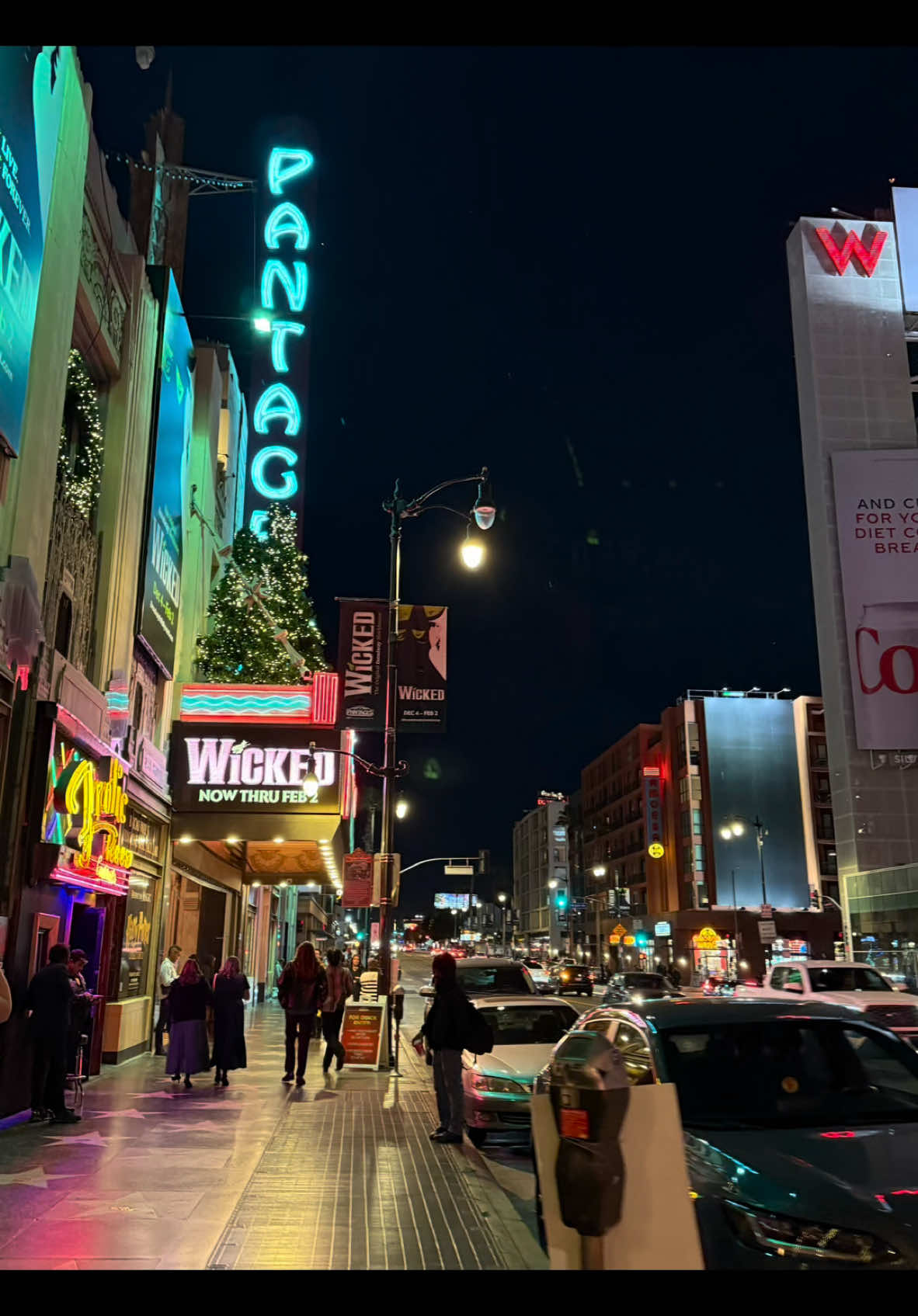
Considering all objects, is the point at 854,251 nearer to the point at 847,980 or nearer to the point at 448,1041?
the point at 847,980

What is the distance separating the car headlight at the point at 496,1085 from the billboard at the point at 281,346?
23176mm

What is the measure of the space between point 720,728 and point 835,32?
82503mm

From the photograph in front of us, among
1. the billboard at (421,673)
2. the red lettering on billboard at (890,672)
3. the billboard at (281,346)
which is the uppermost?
the billboard at (281,346)

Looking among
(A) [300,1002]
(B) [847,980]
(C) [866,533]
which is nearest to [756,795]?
(C) [866,533]

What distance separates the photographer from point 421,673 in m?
19.2

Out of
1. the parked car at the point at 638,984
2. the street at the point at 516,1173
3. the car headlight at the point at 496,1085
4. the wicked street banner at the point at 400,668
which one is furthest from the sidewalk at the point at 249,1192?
the parked car at the point at 638,984

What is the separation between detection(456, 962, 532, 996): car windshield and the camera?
695 inches

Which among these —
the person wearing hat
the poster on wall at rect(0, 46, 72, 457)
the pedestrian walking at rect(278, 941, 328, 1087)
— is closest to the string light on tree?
the poster on wall at rect(0, 46, 72, 457)

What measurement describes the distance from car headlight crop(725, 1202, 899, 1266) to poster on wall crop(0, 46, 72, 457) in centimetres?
1012

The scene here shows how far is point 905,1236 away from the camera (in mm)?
4367

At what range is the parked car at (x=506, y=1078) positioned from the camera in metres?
10.5

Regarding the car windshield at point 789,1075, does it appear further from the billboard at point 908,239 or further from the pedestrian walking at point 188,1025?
the billboard at point 908,239
